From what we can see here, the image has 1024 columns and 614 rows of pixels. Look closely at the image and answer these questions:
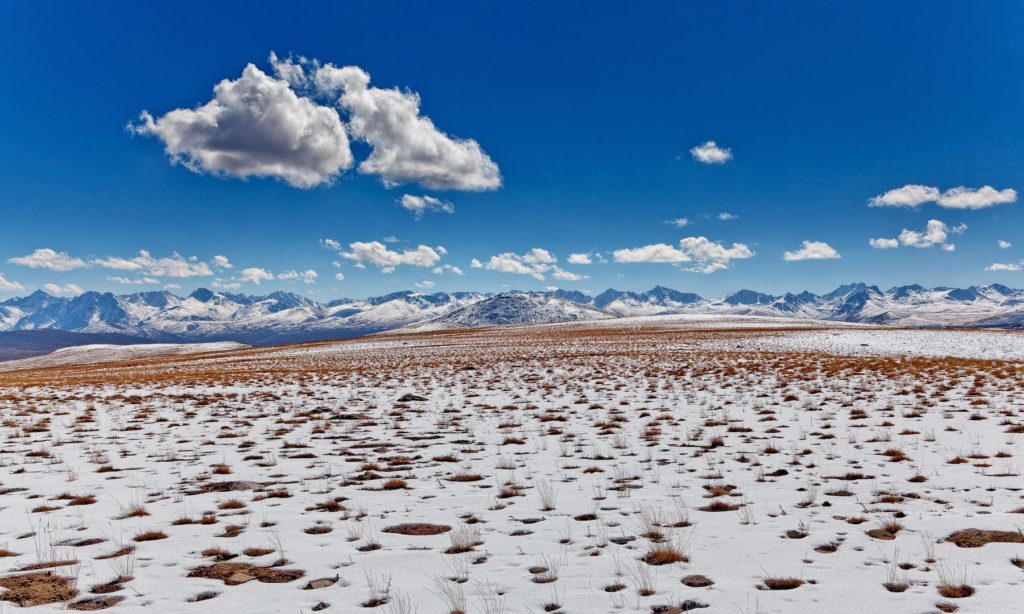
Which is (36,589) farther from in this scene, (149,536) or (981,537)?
(981,537)

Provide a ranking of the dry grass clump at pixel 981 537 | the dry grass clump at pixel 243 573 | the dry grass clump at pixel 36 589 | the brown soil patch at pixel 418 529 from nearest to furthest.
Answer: the dry grass clump at pixel 36 589
the dry grass clump at pixel 243 573
the dry grass clump at pixel 981 537
the brown soil patch at pixel 418 529

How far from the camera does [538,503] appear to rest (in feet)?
30.4

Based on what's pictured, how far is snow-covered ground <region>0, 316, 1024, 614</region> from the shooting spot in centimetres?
599

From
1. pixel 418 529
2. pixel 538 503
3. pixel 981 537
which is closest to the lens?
pixel 981 537

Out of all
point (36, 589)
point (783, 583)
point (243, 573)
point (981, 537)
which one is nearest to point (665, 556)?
point (783, 583)

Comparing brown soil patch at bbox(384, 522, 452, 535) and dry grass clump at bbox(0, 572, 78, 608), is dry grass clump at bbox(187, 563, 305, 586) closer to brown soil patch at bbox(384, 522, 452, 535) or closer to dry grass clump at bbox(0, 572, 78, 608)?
dry grass clump at bbox(0, 572, 78, 608)

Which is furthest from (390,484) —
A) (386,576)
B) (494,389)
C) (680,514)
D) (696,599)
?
(494,389)

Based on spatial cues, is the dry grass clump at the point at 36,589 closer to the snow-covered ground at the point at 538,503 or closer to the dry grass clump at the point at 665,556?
the snow-covered ground at the point at 538,503

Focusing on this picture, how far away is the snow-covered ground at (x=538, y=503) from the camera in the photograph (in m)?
5.99

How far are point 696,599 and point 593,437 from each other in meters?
9.04

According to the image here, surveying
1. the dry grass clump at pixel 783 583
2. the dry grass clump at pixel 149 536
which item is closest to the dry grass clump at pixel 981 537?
the dry grass clump at pixel 783 583

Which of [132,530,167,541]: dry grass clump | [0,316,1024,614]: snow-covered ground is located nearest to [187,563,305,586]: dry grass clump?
[0,316,1024,614]: snow-covered ground

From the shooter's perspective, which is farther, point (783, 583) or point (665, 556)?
point (665, 556)

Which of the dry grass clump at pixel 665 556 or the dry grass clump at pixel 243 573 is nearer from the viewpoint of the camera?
the dry grass clump at pixel 243 573
